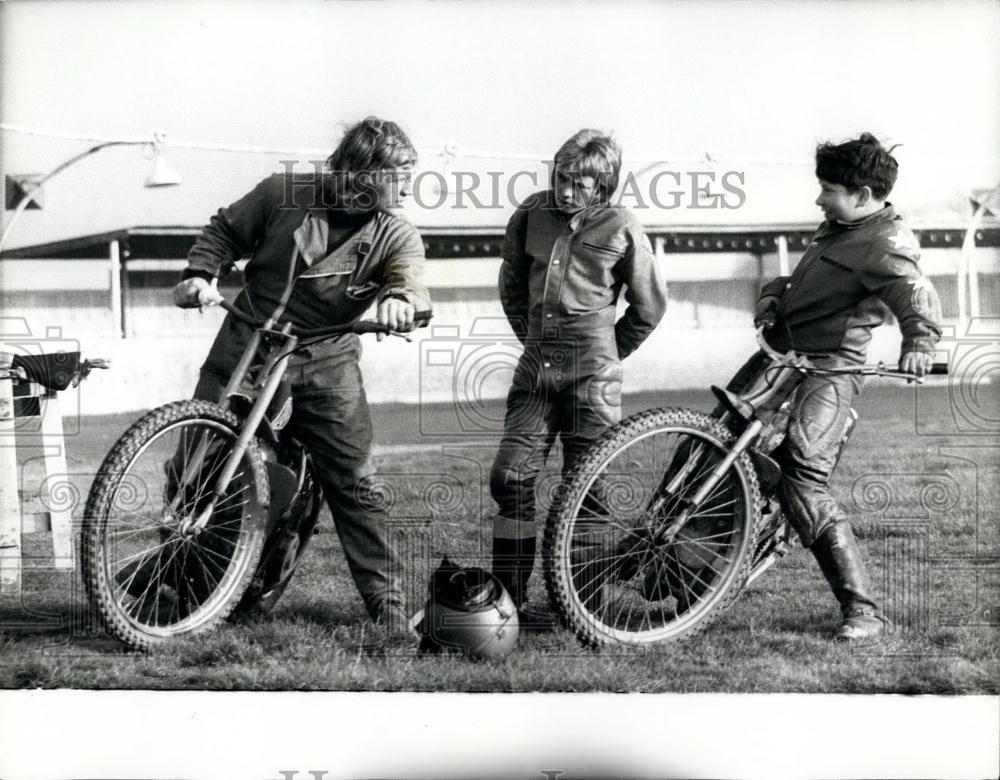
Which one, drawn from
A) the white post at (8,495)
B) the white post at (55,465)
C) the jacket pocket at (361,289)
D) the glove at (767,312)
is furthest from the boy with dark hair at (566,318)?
the white post at (8,495)

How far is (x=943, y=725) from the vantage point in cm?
471

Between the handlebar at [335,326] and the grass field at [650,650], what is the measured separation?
58 cm

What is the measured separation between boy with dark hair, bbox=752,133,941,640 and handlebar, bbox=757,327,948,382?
8cm

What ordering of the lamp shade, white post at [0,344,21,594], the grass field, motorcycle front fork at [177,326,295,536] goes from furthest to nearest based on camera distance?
the lamp shade
white post at [0,344,21,594]
the grass field
motorcycle front fork at [177,326,295,536]

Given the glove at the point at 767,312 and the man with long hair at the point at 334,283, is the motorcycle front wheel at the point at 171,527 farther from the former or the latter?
the glove at the point at 767,312

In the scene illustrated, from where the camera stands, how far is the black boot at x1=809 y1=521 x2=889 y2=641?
4746 millimetres

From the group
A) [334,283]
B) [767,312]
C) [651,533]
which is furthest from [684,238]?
[334,283]

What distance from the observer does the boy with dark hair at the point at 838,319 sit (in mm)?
4680

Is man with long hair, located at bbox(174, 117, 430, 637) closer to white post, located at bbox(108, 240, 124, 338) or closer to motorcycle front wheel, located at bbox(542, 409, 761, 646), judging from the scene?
white post, located at bbox(108, 240, 124, 338)

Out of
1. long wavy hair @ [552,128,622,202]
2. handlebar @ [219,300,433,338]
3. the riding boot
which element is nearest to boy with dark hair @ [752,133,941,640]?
long wavy hair @ [552,128,622,202]

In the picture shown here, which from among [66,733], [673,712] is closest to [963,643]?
[673,712]

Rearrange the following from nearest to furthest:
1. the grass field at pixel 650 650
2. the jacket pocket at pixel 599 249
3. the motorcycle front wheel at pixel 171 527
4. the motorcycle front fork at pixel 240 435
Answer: the motorcycle front wheel at pixel 171 527 → the motorcycle front fork at pixel 240 435 → the grass field at pixel 650 650 → the jacket pocket at pixel 599 249

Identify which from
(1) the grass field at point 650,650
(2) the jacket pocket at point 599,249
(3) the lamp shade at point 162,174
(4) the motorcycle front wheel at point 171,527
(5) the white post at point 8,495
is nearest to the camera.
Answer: (4) the motorcycle front wheel at point 171,527

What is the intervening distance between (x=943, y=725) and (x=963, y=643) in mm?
409
